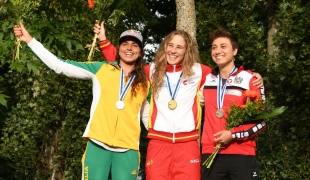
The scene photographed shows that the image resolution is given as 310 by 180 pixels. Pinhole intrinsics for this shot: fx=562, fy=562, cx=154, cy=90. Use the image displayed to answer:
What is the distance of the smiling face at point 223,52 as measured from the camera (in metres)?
5.30

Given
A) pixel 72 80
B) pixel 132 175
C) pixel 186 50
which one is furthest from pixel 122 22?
pixel 132 175

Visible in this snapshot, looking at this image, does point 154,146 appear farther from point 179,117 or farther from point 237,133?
point 237,133

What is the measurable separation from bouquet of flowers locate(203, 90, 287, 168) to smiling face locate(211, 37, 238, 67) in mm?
420

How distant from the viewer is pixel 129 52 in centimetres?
535

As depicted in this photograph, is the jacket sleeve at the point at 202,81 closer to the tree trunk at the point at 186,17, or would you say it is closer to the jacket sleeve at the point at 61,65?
the jacket sleeve at the point at 61,65

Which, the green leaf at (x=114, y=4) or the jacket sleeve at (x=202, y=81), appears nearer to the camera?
the jacket sleeve at (x=202, y=81)

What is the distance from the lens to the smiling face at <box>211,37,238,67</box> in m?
5.30

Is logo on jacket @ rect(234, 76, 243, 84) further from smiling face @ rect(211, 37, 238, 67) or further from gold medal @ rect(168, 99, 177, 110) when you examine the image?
gold medal @ rect(168, 99, 177, 110)

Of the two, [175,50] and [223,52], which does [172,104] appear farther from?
[223,52]

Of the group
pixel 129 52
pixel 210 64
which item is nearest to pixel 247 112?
pixel 129 52

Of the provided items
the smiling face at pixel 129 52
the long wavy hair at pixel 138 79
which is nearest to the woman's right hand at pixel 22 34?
the smiling face at pixel 129 52

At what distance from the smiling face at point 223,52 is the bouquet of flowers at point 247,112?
0.42 metres

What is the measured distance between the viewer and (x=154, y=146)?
522cm

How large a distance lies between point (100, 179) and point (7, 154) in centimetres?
394
